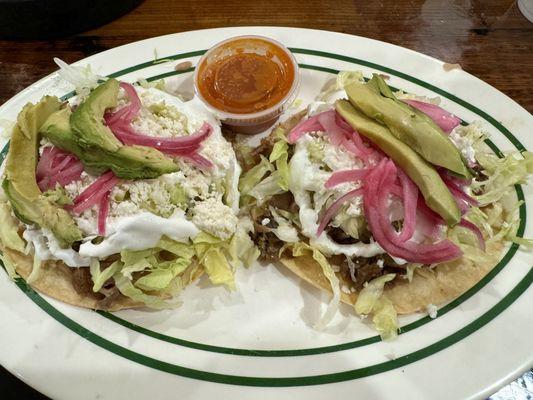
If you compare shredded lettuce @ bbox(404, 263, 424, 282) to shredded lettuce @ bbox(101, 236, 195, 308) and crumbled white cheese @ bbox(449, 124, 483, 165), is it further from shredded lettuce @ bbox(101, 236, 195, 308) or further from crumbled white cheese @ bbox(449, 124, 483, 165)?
shredded lettuce @ bbox(101, 236, 195, 308)

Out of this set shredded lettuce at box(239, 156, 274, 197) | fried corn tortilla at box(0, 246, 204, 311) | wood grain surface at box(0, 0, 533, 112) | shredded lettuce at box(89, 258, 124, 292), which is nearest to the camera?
shredded lettuce at box(89, 258, 124, 292)

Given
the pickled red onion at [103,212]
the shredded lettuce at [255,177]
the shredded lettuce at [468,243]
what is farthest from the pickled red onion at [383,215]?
the pickled red onion at [103,212]

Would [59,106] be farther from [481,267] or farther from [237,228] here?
[481,267]

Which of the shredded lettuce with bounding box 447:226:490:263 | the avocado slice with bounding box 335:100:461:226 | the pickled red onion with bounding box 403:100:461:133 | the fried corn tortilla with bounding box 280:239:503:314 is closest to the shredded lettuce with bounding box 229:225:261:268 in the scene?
the fried corn tortilla with bounding box 280:239:503:314

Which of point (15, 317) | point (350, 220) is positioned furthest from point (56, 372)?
point (350, 220)

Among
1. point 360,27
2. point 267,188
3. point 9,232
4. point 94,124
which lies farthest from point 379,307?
point 360,27

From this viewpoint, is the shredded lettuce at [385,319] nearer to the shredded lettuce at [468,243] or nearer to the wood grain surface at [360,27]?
the shredded lettuce at [468,243]
